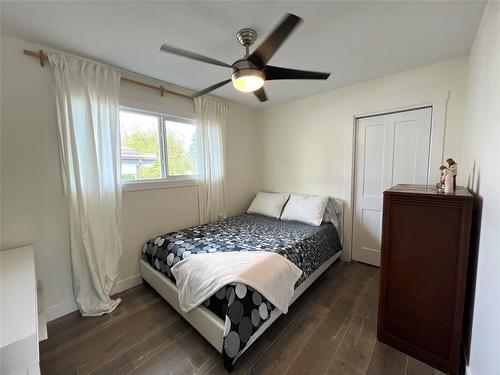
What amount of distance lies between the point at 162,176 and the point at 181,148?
0.46 meters

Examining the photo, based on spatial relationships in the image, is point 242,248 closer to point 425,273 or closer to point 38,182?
point 425,273

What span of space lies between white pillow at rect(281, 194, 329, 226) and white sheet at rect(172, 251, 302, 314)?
1.01m

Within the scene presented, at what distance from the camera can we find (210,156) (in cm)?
293

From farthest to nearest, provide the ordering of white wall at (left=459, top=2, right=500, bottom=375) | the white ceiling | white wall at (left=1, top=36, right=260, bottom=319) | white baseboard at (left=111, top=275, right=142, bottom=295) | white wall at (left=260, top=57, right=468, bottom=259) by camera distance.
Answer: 1. white baseboard at (left=111, top=275, right=142, bottom=295)
2. white wall at (left=260, top=57, right=468, bottom=259)
3. white wall at (left=1, top=36, right=260, bottom=319)
4. the white ceiling
5. white wall at (left=459, top=2, right=500, bottom=375)

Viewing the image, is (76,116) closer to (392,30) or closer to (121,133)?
(121,133)

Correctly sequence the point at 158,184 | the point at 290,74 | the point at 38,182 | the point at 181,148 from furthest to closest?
1. the point at 181,148
2. the point at 158,184
3. the point at 38,182
4. the point at 290,74

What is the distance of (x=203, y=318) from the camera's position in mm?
1526

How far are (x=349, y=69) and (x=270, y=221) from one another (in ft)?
6.80

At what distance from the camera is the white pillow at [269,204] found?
3.16 metres

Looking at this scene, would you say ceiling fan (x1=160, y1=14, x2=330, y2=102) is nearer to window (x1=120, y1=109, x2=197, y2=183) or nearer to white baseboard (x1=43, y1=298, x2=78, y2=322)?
window (x1=120, y1=109, x2=197, y2=183)

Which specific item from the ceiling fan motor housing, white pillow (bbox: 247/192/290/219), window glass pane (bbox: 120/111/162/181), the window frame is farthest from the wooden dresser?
window glass pane (bbox: 120/111/162/181)

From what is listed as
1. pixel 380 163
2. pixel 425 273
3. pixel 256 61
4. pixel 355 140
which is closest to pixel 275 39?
pixel 256 61

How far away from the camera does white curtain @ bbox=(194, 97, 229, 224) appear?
9.27 feet

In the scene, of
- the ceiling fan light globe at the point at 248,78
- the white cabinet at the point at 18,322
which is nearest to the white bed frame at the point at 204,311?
the white cabinet at the point at 18,322
